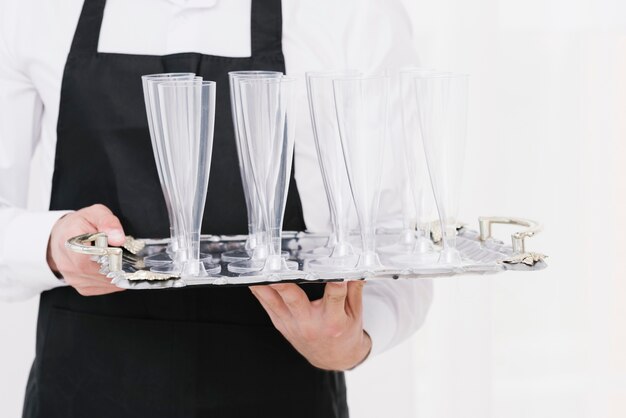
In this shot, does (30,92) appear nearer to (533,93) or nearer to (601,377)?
(533,93)

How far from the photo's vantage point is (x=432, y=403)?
2168 millimetres

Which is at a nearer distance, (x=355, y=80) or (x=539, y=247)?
(x=355, y=80)

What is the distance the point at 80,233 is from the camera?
99 cm

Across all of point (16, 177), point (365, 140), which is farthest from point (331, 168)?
point (16, 177)

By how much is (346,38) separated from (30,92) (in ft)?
1.38

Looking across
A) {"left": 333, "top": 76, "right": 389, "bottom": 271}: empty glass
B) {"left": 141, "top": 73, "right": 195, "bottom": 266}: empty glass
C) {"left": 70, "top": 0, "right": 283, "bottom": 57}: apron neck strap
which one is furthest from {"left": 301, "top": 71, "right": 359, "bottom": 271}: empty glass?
{"left": 70, "top": 0, "right": 283, "bottom": 57}: apron neck strap

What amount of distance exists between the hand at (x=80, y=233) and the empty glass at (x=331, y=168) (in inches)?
8.3

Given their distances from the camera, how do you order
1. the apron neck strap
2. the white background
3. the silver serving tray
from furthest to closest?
the white background, the apron neck strap, the silver serving tray

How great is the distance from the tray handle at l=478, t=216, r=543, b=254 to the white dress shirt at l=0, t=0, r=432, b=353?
157mm

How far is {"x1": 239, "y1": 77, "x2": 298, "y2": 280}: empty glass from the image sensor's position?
89 centimetres

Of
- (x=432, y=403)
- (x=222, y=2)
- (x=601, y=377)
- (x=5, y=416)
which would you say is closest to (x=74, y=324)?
(x=222, y=2)

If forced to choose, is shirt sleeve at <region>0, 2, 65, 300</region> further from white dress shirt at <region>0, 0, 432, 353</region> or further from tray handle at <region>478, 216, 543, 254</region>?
tray handle at <region>478, 216, 543, 254</region>

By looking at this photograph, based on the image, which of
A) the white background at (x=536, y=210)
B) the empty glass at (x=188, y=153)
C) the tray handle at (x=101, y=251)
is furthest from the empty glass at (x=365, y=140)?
the white background at (x=536, y=210)

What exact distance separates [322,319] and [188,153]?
23 cm
